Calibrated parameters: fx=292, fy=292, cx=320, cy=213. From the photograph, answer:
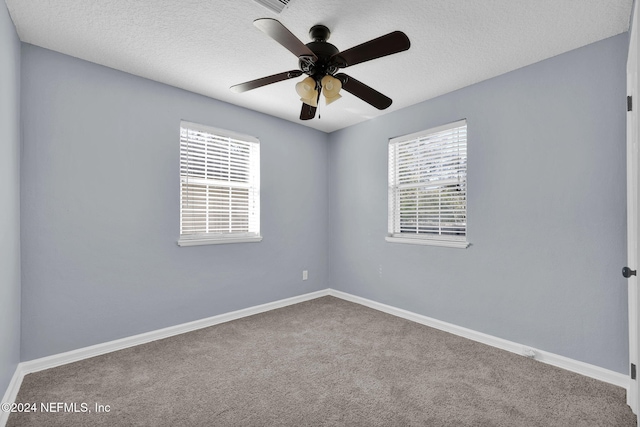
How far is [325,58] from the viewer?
1.87 m

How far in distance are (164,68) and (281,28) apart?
1603 mm

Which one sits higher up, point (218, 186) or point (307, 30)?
point (307, 30)

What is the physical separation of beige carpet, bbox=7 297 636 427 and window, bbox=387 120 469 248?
110 cm

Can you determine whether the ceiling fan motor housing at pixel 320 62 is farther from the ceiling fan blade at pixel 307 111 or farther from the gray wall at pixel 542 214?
the gray wall at pixel 542 214

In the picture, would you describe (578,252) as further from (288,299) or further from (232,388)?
(288,299)

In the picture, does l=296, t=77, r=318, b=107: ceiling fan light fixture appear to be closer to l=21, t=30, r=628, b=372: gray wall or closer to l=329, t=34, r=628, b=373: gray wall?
l=21, t=30, r=628, b=372: gray wall

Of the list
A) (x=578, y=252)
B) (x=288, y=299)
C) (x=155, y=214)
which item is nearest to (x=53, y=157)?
(x=155, y=214)

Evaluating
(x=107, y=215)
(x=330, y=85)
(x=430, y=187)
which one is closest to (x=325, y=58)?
(x=330, y=85)

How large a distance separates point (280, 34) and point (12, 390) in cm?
275

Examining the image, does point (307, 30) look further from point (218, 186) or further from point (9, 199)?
point (9, 199)

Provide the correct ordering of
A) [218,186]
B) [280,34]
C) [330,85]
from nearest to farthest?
[280,34], [330,85], [218,186]

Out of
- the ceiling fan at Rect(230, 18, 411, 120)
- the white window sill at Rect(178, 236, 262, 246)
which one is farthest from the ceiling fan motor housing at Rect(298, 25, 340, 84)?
the white window sill at Rect(178, 236, 262, 246)

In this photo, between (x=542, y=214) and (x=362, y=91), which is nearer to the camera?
(x=362, y=91)

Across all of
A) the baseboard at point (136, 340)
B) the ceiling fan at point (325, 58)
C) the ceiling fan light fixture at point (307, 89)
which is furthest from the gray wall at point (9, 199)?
the ceiling fan light fixture at point (307, 89)
